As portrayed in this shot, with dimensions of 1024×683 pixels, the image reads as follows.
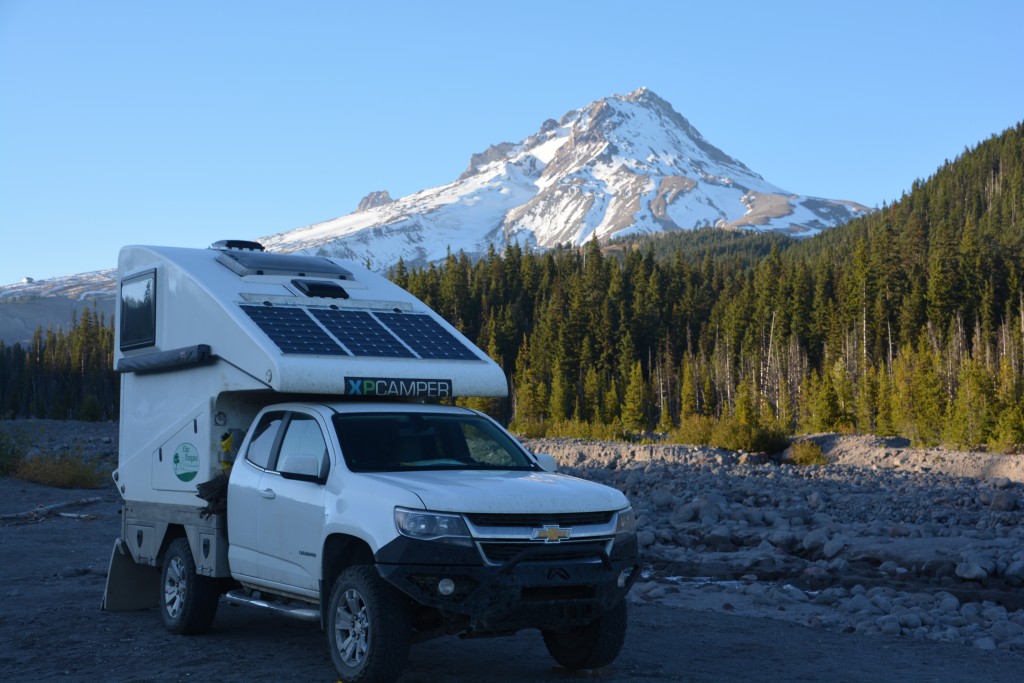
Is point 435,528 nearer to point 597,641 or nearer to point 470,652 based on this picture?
point 597,641

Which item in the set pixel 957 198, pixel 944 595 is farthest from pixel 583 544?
pixel 957 198

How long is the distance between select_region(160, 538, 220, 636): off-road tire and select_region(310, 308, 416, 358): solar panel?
240 centimetres

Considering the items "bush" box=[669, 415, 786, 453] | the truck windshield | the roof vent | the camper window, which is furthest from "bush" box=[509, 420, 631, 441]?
the truck windshield

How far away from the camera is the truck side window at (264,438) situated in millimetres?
8641

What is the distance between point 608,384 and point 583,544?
3712 inches

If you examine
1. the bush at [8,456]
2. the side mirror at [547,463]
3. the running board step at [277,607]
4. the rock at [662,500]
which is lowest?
the rock at [662,500]

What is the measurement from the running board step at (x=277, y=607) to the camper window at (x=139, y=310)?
281cm

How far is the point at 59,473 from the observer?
90.7ft

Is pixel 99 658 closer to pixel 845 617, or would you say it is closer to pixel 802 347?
pixel 845 617

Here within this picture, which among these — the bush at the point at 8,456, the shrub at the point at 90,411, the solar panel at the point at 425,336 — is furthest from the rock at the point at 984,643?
the shrub at the point at 90,411

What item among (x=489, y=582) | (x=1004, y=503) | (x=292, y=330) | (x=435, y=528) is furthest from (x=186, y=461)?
(x=1004, y=503)

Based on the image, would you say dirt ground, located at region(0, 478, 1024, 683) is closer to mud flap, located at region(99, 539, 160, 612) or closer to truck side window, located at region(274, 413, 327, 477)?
mud flap, located at region(99, 539, 160, 612)

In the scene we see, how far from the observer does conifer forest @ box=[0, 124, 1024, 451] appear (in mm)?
60031

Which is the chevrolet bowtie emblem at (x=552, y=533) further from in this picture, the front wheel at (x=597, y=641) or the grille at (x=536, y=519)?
the front wheel at (x=597, y=641)
